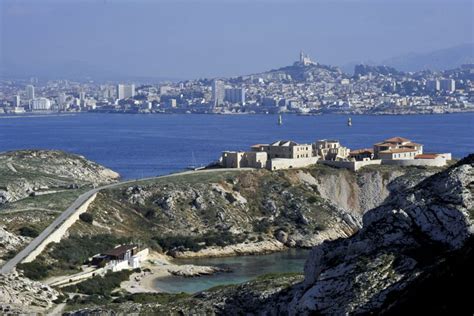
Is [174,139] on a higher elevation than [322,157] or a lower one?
lower

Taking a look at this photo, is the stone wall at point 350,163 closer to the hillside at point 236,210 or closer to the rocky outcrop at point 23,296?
the hillside at point 236,210

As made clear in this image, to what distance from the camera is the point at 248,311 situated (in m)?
19.0

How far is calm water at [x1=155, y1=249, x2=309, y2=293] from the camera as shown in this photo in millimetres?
32906

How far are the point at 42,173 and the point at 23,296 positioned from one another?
2825 centimetres

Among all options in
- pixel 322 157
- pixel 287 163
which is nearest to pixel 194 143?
pixel 322 157

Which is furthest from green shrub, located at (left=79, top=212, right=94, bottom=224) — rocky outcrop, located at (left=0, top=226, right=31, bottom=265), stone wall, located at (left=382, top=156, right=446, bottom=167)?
stone wall, located at (left=382, top=156, right=446, bottom=167)

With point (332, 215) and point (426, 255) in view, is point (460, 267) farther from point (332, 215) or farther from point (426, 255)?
point (332, 215)

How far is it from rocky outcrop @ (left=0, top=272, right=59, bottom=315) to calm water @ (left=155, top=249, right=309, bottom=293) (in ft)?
17.9

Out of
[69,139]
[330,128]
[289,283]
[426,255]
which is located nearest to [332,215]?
[289,283]

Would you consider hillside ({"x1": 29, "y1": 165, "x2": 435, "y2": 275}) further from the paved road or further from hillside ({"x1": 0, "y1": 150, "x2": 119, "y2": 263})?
hillside ({"x1": 0, "y1": 150, "x2": 119, "y2": 263})

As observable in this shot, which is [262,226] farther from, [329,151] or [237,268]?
[329,151]

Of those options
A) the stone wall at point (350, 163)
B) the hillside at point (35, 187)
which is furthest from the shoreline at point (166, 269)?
the stone wall at point (350, 163)

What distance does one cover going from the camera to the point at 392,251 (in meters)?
15.9

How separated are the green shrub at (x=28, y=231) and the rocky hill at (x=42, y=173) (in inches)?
316
